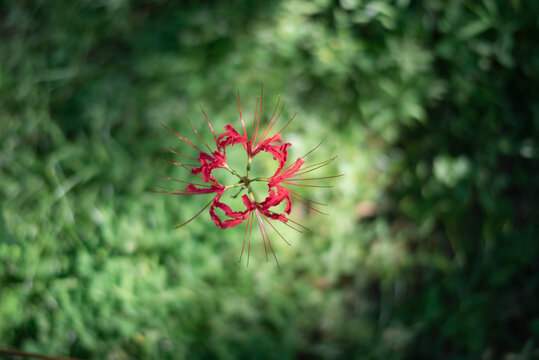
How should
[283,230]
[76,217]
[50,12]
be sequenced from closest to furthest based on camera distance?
[76,217]
[283,230]
[50,12]

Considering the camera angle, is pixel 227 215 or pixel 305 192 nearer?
pixel 227 215

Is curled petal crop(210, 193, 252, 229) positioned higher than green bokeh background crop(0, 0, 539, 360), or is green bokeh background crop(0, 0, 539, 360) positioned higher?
green bokeh background crop(0, 0, 539, 360)

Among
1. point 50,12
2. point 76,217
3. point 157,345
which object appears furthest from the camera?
point 50,12

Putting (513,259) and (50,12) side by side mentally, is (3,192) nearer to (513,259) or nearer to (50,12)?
(50,12)

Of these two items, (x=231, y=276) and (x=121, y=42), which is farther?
(x=121, y=42)

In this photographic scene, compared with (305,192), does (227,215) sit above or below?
below

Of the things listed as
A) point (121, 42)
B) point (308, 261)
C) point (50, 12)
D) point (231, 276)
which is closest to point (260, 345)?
point (231, 276)

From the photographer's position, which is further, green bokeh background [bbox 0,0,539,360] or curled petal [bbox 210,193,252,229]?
green bokeh background [bbox 0,0,539,360]

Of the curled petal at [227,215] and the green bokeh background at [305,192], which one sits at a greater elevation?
the green bokeh background at [305,192]
